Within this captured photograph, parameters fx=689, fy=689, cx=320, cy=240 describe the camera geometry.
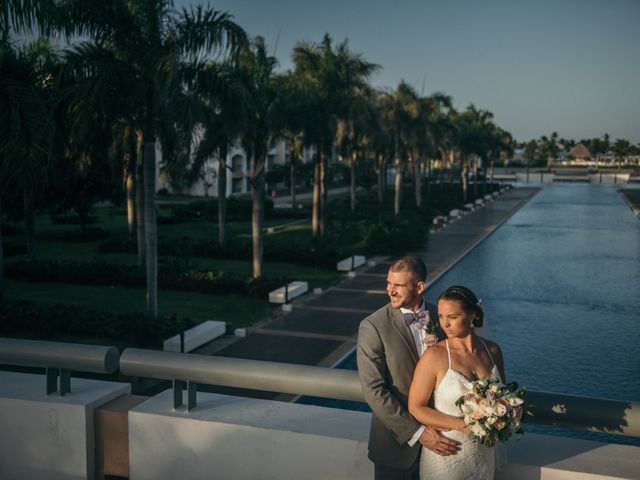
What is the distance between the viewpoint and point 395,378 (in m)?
3.93

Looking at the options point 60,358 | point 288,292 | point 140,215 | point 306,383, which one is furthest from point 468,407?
point 140,215

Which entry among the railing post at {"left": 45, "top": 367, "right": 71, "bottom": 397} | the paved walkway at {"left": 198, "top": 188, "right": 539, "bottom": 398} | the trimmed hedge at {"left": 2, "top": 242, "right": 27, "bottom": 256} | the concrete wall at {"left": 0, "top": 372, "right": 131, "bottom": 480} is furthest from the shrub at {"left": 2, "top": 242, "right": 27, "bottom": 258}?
the railing post at {"left": 45, "top": 367, "right": 71, "bottom": 397}

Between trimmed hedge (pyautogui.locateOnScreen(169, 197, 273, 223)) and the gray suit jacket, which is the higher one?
the gray suit jacket

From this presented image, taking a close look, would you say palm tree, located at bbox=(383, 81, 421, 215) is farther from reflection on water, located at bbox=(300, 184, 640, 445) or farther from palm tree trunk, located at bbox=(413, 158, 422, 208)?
reflection on water, located at bbox=(300, 184, 640, 445)

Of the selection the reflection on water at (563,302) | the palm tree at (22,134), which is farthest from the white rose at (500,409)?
the palm tree at (22,134)

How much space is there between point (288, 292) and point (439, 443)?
17.4 m

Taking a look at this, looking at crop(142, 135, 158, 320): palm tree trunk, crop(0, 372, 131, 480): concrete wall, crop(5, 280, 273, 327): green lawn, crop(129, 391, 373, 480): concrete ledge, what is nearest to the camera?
crop(129, 391, 373, 480): concrete ledge

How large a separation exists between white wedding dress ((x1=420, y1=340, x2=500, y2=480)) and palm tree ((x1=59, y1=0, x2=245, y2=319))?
12.0 metres

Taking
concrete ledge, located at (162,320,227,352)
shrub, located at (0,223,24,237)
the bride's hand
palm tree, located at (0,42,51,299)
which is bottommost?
concrete ledge, located at (162,320,227,352)

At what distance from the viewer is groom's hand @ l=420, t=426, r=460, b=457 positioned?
3.70 meters

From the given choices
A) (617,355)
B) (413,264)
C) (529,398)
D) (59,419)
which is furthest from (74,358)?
(617,355)

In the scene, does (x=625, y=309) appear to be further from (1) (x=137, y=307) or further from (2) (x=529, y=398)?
(2) (x=529, y=398)

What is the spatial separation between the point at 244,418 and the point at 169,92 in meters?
11.8

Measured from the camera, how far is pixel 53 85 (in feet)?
49.4
